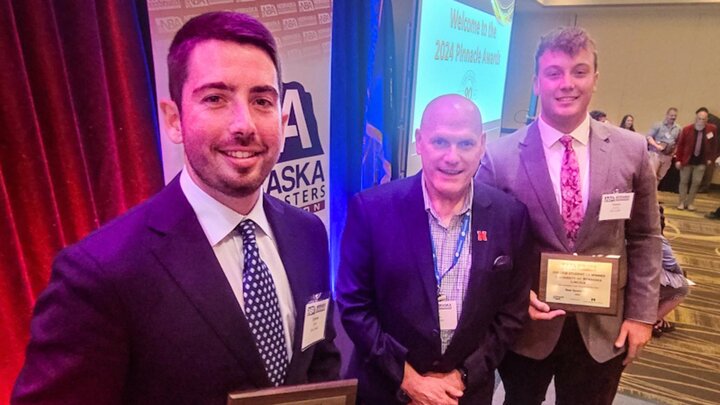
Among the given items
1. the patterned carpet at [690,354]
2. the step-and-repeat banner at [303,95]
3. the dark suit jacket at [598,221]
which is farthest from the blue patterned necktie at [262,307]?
the patterned carpet at [690,354]

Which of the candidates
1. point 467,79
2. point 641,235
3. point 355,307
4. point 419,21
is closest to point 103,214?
point 355,307

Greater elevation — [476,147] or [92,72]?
[92,72]

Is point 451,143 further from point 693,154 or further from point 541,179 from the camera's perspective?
point 693,154

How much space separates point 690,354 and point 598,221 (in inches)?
108

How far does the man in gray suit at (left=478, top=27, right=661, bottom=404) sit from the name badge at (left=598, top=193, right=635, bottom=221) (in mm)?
18

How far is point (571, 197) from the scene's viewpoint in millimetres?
1690

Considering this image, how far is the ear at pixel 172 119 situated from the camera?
92 centimetres

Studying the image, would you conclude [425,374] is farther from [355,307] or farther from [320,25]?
[320,25]

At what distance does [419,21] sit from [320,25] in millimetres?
808

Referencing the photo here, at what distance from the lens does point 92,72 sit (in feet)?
5.09

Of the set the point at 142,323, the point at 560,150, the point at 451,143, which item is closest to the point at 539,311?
the point at 560,150

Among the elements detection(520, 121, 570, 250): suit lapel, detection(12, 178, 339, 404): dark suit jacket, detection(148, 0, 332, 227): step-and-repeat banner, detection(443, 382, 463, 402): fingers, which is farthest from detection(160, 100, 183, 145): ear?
detection(148, 0, 332, 227): step-and-repeat banner

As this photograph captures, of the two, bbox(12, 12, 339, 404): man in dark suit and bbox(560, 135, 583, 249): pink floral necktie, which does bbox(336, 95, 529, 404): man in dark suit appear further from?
bbox(12, 12, 339, 404): man in dark suit

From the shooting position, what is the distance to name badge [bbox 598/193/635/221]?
1.65 metres
